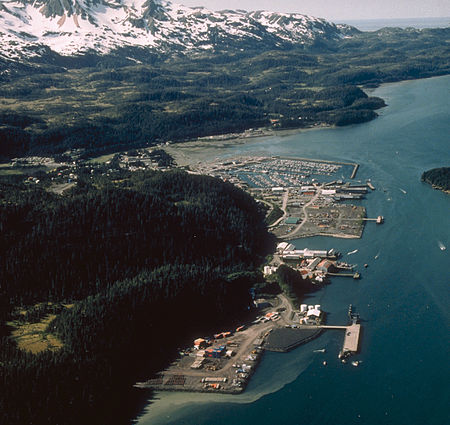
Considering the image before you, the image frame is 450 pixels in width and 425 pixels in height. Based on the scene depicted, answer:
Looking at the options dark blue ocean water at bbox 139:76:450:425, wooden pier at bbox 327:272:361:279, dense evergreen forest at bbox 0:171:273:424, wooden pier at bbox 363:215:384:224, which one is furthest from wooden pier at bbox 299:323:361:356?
wooden pier at bbox 363:215:384:224

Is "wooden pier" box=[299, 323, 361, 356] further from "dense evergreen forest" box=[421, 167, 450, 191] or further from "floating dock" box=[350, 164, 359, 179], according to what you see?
"floating dock" box=[350, 164, 359, 179]

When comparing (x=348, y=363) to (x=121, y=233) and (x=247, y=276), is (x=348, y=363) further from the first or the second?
(x=121, y=233)

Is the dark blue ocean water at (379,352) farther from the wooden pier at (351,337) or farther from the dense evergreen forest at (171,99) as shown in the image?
the dense evergreen forest at (171,99)

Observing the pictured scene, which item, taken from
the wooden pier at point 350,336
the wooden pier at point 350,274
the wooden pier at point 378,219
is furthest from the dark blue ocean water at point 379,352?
the wooden pier at point 378,219

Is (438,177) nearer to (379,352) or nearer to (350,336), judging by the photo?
(350,336)

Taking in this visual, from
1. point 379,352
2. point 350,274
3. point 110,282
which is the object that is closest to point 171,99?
point 350,274

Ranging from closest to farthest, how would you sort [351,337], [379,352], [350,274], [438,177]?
[379,352] < [351,337] < [350,274] < [438,177]

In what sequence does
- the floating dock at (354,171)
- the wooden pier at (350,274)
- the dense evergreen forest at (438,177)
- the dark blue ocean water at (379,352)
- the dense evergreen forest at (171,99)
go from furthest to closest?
the dense evergreen forest at (171,99), the floating dock at (354,171), the dense evergreen forest at (438,177), the wooden pier at (350,274), the dark blue ocean water at (379,352)
